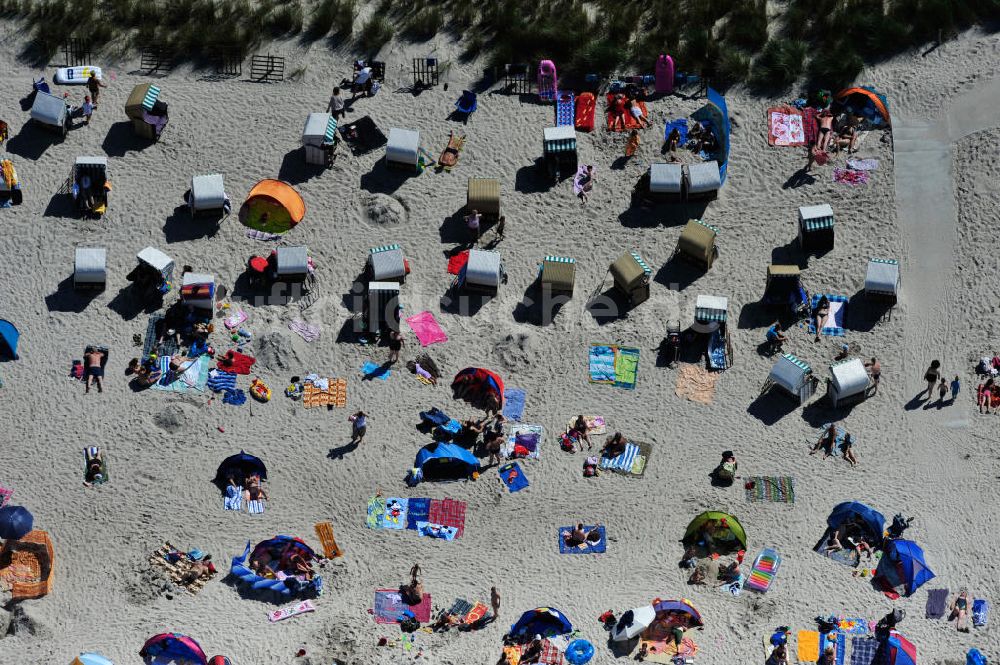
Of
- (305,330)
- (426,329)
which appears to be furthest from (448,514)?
(305,330)

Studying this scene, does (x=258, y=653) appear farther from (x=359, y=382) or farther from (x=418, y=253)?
(x=418, y=253)

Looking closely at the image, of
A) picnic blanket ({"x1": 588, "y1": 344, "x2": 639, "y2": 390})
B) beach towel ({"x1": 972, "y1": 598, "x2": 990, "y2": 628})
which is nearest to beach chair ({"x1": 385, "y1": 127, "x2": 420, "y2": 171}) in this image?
picnic blanket ({"x1": 588, "y1": 344, "x2": 639, "y2": 390})

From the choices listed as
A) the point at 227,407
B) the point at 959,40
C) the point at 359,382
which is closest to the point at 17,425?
the point at 227,407

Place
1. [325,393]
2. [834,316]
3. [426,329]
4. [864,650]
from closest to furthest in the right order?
1. [864,650]
2. [325,393]
3. [426,329]
4. [834,316]

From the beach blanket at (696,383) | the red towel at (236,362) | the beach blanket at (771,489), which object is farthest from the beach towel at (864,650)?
the red towel at (236,362)

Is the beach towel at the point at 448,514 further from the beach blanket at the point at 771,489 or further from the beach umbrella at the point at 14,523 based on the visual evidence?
the beach umbrella at the point at 14,523

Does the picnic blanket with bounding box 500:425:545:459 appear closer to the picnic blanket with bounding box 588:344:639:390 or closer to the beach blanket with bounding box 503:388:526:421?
the beach blanket with bounding box 503:388:526:421

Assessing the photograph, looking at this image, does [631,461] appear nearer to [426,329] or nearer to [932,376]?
[426,329]
